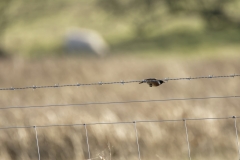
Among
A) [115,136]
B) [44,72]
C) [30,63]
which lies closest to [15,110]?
[115,136]

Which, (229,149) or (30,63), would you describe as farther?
(30,63)

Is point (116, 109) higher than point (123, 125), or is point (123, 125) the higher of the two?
point (116, 109)

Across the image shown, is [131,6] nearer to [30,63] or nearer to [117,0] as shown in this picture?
[117,0]

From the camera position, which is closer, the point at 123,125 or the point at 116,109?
the point at 123,125

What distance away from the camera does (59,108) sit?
7.86m

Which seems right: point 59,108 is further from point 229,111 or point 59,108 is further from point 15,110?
point 229,111

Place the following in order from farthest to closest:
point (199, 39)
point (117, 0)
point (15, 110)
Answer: point (199, 39) < point (117, 0) < point (15, 110)

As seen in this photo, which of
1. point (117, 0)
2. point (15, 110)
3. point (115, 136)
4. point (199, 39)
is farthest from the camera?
point (199, 39)

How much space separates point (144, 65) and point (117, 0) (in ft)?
47.9

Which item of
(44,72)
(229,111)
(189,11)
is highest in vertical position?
(189,11)

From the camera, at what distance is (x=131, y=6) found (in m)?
27.5

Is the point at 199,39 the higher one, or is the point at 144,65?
the point at 199,39

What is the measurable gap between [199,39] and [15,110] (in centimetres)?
2811

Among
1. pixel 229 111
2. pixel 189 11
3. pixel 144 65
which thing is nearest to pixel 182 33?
pixel 189 11
